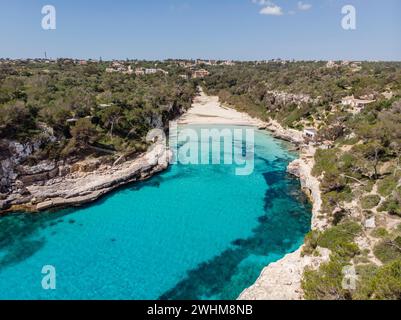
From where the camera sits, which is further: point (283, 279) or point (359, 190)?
point (359, 190)

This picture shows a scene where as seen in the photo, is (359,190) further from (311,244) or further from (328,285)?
(328,285)

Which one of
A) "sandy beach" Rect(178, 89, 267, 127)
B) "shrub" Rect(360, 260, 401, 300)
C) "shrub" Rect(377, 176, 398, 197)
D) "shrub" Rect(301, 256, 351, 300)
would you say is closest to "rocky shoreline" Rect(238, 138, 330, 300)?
"shrub" Rect(301, 256, 351, 300)

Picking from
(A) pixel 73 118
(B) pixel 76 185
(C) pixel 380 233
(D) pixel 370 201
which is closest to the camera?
(C) pixel 380 233

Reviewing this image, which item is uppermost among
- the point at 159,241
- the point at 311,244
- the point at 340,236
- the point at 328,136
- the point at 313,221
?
the point at 328,136

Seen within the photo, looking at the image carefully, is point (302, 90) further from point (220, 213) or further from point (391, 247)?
point (391, 247)

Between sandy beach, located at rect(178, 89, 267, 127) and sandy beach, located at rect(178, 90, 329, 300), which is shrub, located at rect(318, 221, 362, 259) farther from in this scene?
sandy beach, located at rect(178, 89, 267, 127)

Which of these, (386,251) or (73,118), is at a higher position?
(73,118)

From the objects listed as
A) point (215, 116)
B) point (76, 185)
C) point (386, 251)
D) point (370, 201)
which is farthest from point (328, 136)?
point (76, 185)
